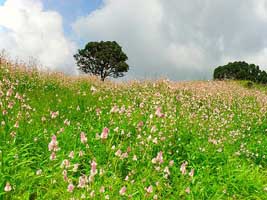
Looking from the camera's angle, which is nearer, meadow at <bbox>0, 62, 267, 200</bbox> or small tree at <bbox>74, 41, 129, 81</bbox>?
meadow at <bbox>0, 62, 267, 200</bbox>

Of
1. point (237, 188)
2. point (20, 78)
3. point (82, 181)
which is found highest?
point (20, 78)

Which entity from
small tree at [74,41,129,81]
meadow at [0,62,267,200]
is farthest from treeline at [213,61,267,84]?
meadow at [0,62,267,200]

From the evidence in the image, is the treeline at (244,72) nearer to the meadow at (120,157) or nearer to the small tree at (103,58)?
the small tree at (103,58)

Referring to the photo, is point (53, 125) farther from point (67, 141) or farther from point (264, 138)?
point (264, 138)

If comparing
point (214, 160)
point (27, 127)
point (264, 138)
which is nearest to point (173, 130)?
point (214, 160)

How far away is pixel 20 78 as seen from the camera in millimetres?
13992

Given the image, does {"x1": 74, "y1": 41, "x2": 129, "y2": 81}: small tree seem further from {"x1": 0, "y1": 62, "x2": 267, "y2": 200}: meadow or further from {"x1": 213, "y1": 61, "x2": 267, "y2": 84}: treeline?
{"x1": 0, "y1": 62, "x2": 267, "y2": 200}: meadow

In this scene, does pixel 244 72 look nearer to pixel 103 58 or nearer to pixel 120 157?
pixel 103 58

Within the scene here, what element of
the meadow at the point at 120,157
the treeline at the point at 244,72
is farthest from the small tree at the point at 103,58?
the meadow at the point at 120,157

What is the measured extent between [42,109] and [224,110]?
20.9 ft

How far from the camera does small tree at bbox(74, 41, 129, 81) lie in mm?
50469

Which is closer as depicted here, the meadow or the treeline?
the meadow

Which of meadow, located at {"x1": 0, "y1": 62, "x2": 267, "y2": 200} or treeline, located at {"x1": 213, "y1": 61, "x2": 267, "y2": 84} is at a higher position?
treeline, located at {"x1": 213, "y1": 61, "x2": 267, "y2": 84}

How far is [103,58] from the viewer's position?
5034 centimetres
